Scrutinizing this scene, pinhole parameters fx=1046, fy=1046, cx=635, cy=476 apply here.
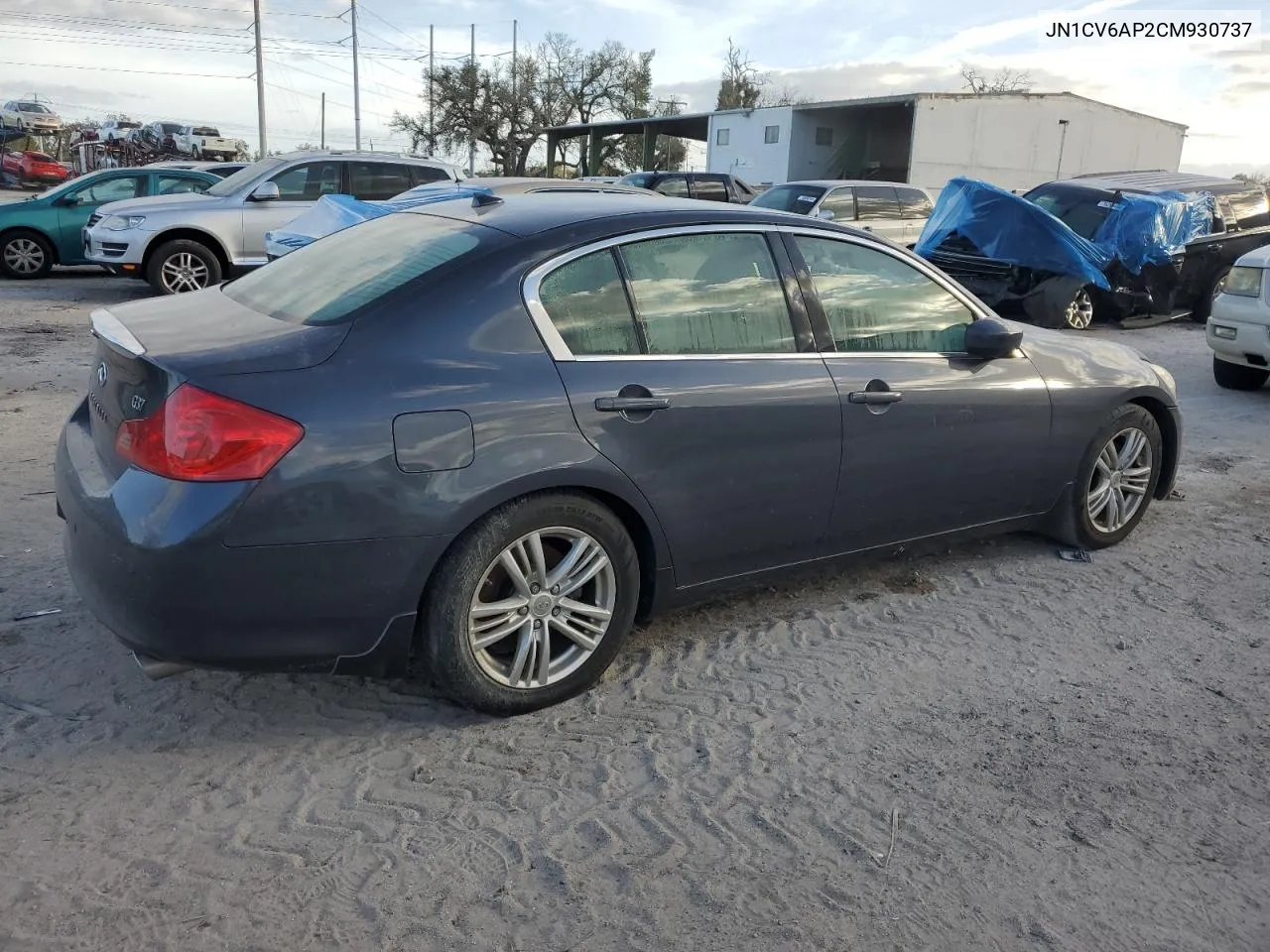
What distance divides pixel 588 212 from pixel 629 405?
2.44 feet

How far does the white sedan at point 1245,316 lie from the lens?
8.29 m

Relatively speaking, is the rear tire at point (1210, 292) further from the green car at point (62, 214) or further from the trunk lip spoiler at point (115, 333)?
the green car at point (62, 214)

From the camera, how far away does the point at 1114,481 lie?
498 cm

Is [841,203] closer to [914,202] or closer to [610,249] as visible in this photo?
[914,202]

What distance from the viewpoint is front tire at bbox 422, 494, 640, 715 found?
313 cm

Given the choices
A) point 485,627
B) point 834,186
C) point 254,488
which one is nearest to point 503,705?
point 485,627

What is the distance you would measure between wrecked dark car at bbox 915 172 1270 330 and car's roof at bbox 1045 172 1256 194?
0.02 metres

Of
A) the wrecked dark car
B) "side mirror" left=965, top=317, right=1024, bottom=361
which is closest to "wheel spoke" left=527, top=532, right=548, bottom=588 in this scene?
"side mirror" left=965, top=317, right=1024, bottom=361

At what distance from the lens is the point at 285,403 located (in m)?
2.83

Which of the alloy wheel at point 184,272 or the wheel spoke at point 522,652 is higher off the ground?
the alloy wheel at point 184,272

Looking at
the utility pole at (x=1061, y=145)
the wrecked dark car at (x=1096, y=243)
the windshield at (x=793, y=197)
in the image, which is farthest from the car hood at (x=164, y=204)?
the utility pole at (x=1061, y=145)

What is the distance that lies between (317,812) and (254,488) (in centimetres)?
89

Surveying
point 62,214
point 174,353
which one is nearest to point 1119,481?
point 174,353

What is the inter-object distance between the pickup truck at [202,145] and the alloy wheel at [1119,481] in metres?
46.9
